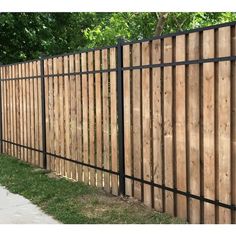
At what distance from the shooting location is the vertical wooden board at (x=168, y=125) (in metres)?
5.31

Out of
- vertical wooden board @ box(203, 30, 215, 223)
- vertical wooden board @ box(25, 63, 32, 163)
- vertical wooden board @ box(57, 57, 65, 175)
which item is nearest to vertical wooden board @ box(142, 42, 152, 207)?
vertical wooden board @ box(203, 30, 215, 223)

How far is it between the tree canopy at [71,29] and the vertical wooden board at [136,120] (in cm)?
791

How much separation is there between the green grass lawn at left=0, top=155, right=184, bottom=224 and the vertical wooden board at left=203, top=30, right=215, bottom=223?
1.74ft

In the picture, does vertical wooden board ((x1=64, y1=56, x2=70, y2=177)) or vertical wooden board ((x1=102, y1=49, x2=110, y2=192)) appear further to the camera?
vertical wooden board ((x1=64, y1=56, x2=70, y2=177))

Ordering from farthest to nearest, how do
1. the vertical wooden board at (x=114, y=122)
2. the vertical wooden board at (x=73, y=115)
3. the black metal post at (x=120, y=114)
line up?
the vertical wooden board at (x=73, y=115), the vertical wooden board at (x=114, y=122), the black metal post at (x=120, y=114)

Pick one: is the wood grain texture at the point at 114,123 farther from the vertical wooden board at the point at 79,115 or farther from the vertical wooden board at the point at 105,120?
the vertical wooden board at the point at 79,115

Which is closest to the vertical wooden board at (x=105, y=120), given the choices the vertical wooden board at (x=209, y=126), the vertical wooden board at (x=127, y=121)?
the vertical wooden board at (x=127, y=121)

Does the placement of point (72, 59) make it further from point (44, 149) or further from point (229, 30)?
point (229, 30)

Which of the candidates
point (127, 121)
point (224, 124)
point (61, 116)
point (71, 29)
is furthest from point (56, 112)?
point (71, 29)

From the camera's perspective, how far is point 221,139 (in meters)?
4.68

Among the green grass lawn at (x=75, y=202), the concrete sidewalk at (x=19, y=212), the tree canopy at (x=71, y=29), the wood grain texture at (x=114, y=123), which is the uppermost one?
the tree canopy at (x=71, y=29)

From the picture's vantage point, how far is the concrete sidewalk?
5.45 metres

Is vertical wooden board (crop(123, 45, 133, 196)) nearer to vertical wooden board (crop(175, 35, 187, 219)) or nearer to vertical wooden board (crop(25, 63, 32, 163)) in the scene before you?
vertical wooden board (crop(175, 35, 187, 219))

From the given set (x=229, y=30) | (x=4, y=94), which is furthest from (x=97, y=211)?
(x=4, y=94)
